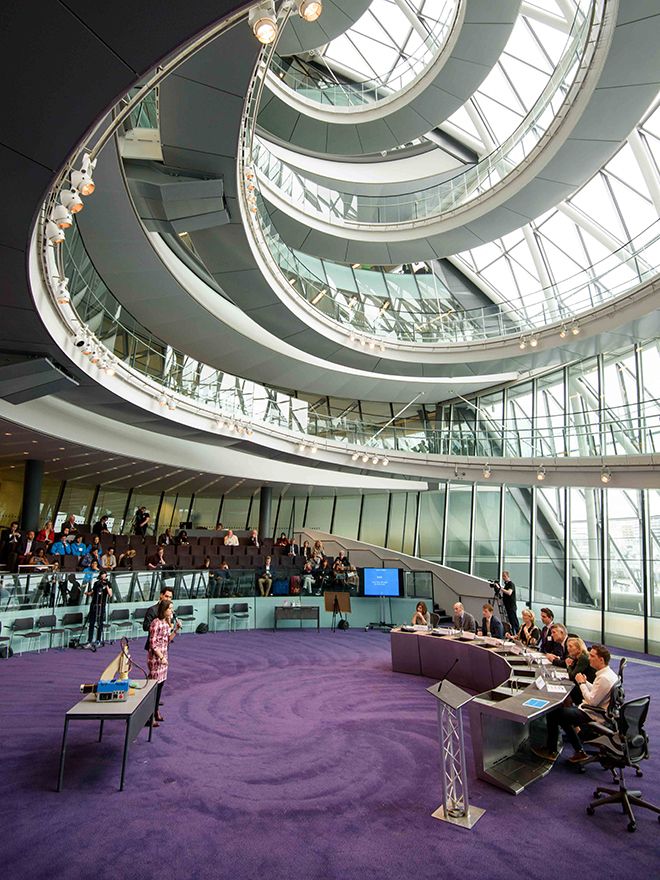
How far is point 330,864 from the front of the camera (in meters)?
4.07

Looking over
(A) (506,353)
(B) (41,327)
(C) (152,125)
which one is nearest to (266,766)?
(B) (41,327)

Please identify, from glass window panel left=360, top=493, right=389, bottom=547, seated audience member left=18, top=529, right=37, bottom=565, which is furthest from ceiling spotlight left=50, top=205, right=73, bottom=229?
glass window panel left=360, top=493, right=389, bottom=547

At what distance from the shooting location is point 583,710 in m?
6.33

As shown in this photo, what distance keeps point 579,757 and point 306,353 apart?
1703 cm

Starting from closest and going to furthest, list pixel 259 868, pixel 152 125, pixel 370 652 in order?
pixel 259 868 → pixel 152 125 → pixel 370 652

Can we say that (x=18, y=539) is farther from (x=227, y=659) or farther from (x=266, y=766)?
(x=266, y=766)

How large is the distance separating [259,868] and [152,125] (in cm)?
1334

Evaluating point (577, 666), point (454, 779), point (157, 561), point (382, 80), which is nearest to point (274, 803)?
point (454, 779)

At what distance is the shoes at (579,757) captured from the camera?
6229mm

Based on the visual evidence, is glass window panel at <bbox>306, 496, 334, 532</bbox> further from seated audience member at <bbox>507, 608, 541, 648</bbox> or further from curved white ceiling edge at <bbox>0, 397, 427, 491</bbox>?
seated audience member at <bbox>507, 608, 541, 648</bbox>

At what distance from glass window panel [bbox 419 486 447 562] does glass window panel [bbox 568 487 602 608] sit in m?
6.30

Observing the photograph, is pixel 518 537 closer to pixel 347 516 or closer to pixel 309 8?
pixel 347 516

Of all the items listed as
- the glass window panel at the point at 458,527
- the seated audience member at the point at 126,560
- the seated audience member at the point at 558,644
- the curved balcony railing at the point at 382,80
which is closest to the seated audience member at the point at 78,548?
the seated audience member at the point at 126,560

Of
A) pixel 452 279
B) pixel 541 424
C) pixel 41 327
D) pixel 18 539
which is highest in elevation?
pixel 452 279
